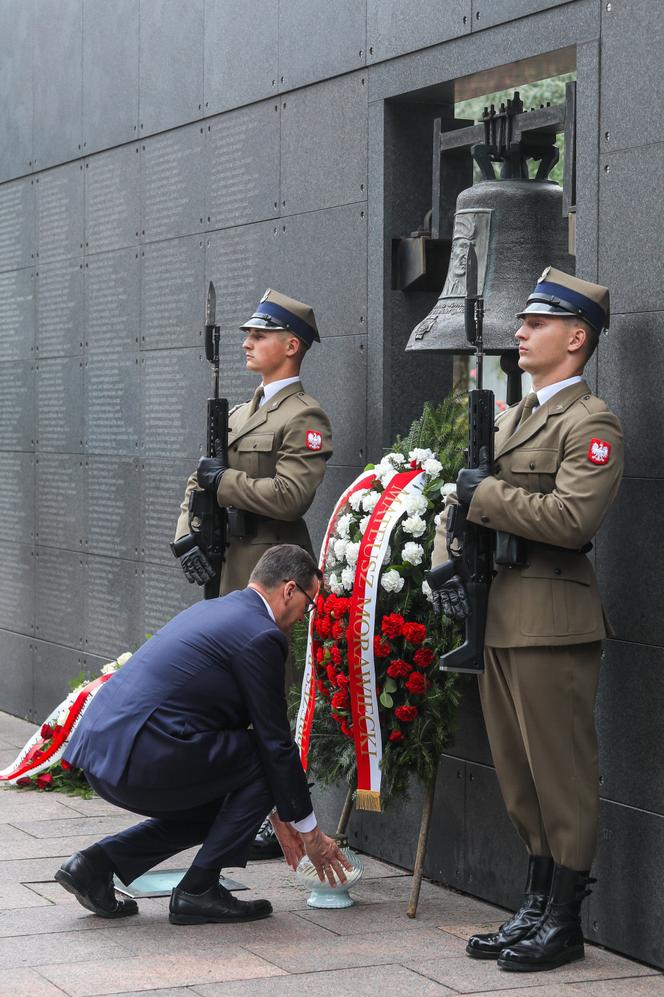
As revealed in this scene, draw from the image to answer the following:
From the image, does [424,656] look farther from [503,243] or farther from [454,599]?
[503,243]

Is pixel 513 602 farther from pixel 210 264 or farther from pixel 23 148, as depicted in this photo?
pixel 23 148

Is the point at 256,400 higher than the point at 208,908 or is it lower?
higher

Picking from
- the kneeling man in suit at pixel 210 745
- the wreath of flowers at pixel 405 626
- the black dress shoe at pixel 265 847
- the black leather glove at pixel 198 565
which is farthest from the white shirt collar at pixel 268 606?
the black dress shoe at pixel 265 847

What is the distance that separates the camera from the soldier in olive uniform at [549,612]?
15.7 feet

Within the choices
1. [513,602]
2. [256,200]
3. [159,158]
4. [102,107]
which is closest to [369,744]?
[513,602]

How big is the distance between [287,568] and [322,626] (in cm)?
59

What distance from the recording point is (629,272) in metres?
5.08

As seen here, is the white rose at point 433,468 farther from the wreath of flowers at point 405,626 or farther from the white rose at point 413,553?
the white rose at point 413,553

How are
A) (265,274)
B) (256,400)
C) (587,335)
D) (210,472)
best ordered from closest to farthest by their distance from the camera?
1. (587,335)
2. (210,472)
3. (256,400)
4. (265,274)

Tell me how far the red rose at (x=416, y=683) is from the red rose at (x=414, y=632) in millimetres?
110

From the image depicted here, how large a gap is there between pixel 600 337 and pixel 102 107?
4.40m

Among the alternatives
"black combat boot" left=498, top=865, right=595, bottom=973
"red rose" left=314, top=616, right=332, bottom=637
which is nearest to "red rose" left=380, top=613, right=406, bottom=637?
"red rose" left=314, top=616, right=332, bottom=637

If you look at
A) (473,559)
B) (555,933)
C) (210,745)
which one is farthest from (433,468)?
(555,933)

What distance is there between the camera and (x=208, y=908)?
530 centimetres
